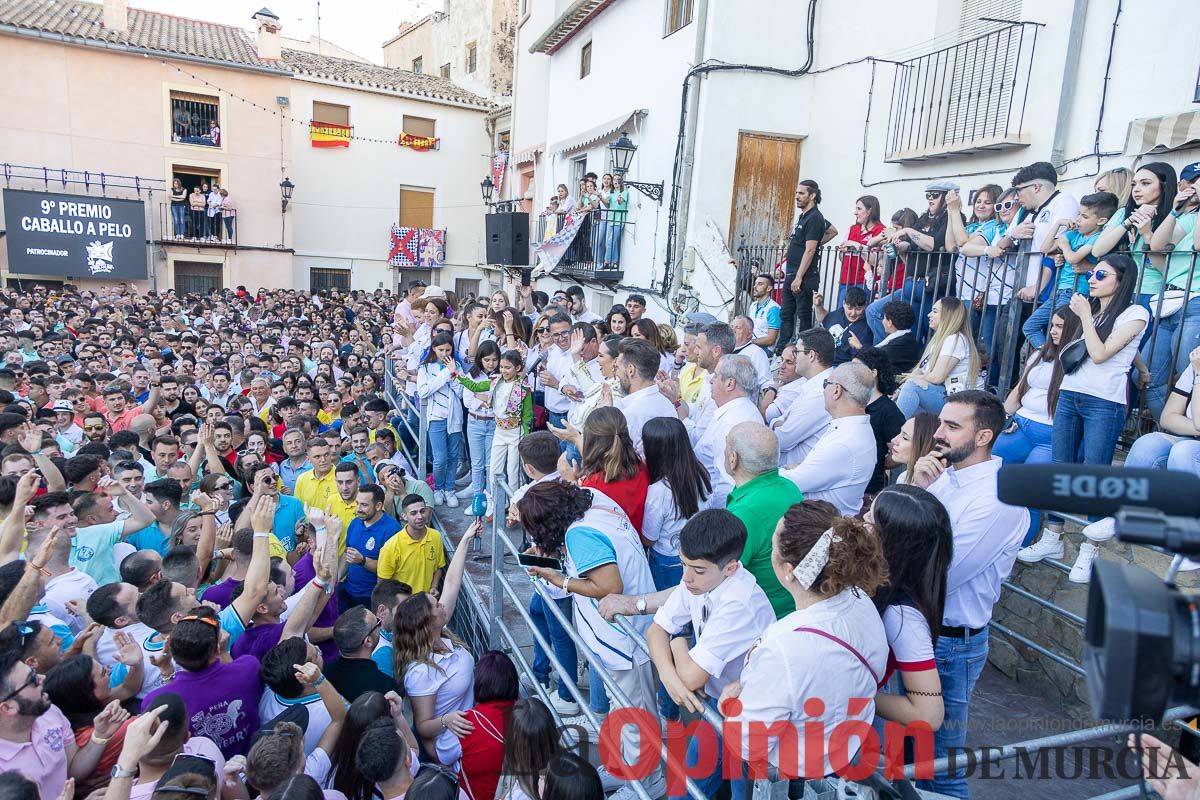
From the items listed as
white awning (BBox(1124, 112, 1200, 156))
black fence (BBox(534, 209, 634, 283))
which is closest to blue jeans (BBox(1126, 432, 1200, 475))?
white awning (BBox(1124, 112, 1200, 156))

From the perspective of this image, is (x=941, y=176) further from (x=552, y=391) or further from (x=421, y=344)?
(x=421, y=344)

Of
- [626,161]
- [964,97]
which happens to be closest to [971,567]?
[964,97]

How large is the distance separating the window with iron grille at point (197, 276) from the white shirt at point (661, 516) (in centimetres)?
2238

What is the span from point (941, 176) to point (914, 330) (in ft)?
9.52

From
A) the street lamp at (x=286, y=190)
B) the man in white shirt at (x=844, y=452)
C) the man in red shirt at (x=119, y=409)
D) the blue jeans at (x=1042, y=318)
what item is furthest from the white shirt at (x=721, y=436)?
the street lamp at (x=286, y=190)

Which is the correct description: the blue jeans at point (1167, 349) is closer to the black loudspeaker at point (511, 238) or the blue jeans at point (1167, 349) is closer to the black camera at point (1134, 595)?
the black camera at point (1134, 595)

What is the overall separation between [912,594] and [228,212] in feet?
80.6

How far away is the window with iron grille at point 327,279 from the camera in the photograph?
82.9 feet

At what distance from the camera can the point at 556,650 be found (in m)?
3.77

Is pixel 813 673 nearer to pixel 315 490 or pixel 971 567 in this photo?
pixel 971 567

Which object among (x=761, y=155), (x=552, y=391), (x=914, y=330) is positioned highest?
(x=761, y=155)

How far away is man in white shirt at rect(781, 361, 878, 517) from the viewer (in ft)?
11.5

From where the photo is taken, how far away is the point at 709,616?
253cm

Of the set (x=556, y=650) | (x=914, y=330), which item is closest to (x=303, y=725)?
(x=556, y=650)
